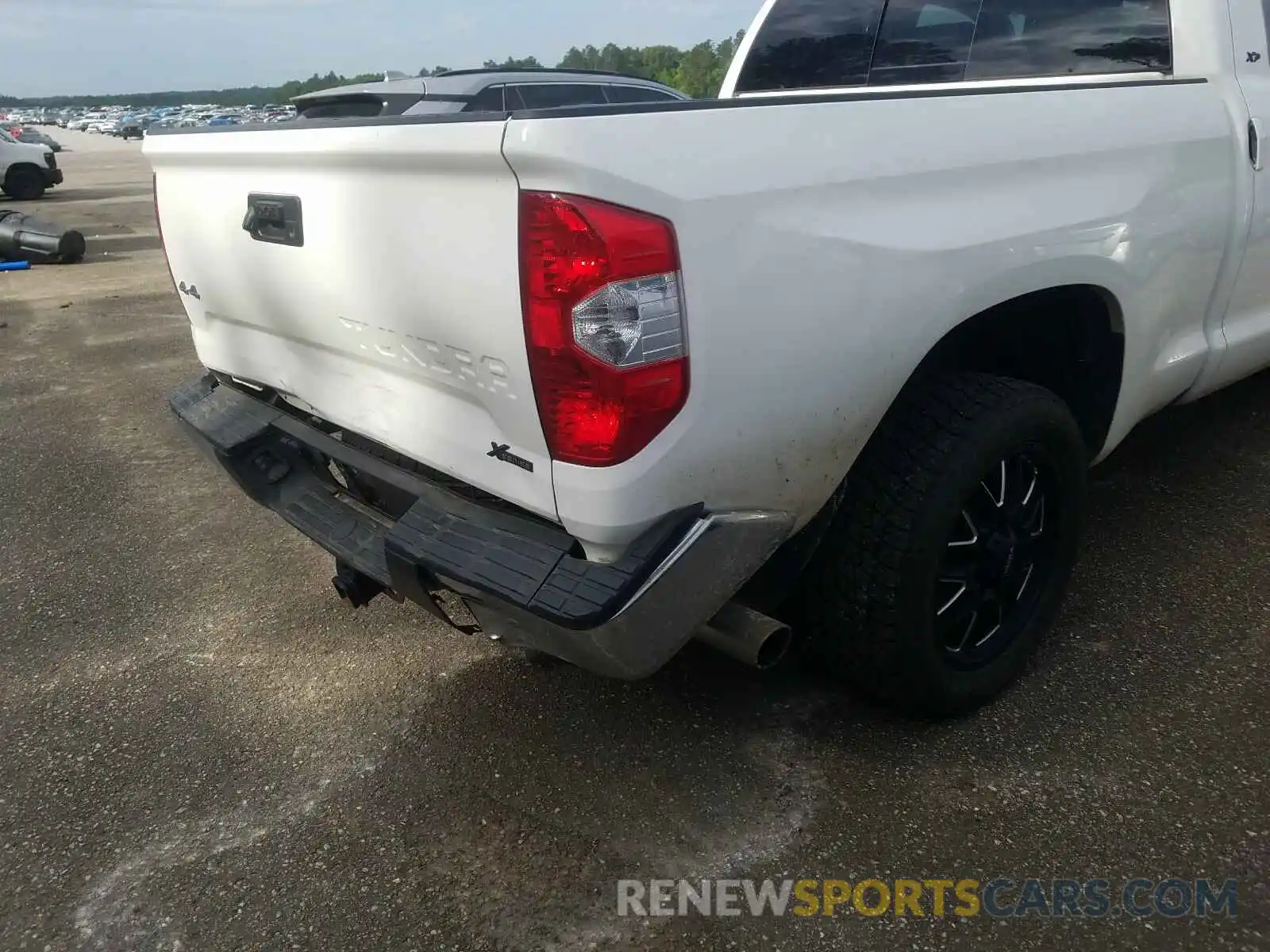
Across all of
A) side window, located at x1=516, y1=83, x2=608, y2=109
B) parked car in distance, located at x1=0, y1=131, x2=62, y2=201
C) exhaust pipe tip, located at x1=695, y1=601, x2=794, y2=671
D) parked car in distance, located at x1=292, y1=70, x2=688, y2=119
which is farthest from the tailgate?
parked car in distance, located at x1=0, y1=131, x2=62, y2=201

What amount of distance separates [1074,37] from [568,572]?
2.37m

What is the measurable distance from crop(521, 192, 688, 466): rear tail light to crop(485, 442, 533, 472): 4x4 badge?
0.48 feet

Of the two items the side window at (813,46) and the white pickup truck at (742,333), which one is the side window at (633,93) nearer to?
the side window at (813,46)

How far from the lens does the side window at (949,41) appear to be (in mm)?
2975

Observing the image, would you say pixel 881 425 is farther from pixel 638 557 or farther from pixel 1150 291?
pixel 1150 291

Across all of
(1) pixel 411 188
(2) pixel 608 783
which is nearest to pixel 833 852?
(2) pixel 608 783

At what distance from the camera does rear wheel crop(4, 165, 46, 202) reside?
59.7 feet

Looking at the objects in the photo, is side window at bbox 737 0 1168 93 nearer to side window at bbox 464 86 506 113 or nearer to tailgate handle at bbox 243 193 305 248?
tailgate handle at bbox 243 193 305 248

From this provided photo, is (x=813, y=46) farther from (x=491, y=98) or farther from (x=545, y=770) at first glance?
(x=491, y=98)

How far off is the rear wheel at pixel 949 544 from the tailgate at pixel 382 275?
772mm

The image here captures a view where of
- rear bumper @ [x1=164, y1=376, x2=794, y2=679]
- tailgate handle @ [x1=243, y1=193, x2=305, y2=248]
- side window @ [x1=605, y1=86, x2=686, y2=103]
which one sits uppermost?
side window @ [x1=605, y1=86, x2=686, y2=103]

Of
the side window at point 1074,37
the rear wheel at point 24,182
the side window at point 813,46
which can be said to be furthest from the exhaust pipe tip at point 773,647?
the rear wheel at point 24,182

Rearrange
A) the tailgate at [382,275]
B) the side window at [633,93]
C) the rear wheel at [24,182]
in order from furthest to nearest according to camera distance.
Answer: the rear wheel at [24,182] < the side window at [633,93] < the tailgate at [382,275]

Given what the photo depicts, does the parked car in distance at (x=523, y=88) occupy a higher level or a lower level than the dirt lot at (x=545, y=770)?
higher
